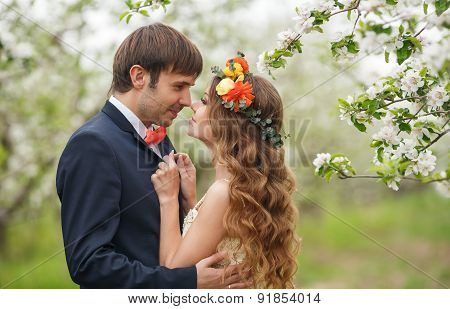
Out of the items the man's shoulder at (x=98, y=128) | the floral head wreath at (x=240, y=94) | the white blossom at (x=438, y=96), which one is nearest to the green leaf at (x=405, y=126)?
the white blossom at (x=438, y=96)

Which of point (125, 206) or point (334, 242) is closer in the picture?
point (125, 206)

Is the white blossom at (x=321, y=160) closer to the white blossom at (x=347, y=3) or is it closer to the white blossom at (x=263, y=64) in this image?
the white blossom at (x=263, y=64)

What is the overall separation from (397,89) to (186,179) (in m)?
1.18

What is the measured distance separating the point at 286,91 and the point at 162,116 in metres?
8.48

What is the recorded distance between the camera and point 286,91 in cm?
1144

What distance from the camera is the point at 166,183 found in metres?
2.95

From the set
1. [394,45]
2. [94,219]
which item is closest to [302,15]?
[394,45]

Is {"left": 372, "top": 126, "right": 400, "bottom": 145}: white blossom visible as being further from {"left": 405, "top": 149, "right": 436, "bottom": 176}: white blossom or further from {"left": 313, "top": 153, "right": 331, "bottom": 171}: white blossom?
{"left": 313, "top": 153, "right": 331, "bottom": 171}: white blossom

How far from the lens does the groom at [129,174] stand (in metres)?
2.64

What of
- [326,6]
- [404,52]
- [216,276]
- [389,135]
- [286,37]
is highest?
[326,6]

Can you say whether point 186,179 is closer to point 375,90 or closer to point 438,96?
point 375,90

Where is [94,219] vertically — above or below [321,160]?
below
